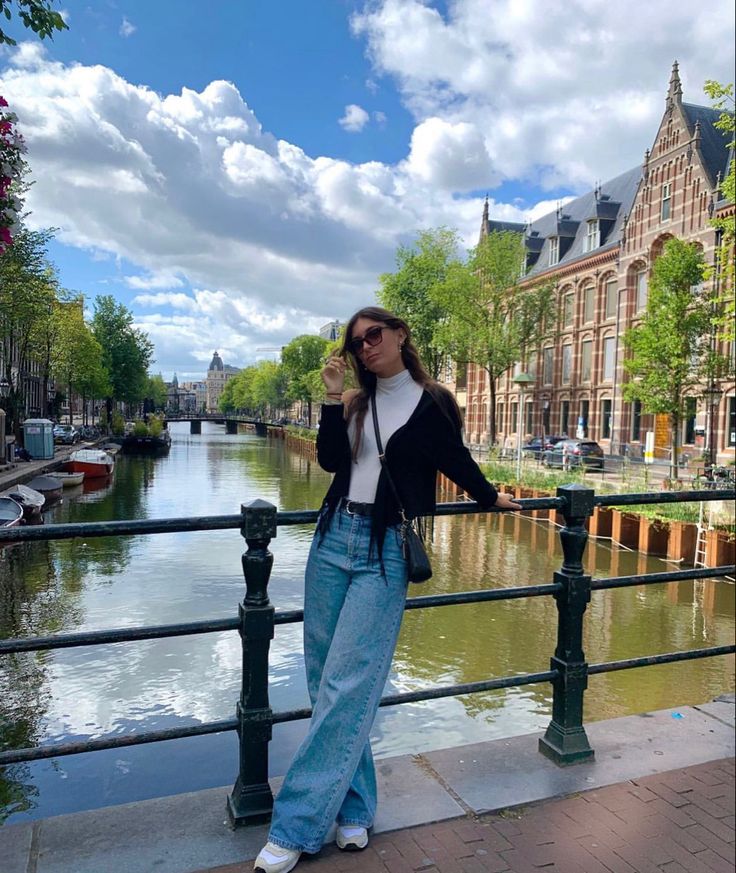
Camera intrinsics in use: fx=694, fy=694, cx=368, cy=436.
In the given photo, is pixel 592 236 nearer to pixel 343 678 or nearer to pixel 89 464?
pixel 89 464

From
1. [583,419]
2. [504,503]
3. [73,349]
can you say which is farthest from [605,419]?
[504,503]

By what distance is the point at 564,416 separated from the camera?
140 ft

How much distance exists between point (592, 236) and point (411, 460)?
42.5 meters

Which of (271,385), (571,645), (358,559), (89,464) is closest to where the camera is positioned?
(358,559)

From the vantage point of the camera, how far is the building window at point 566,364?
41.8 metres

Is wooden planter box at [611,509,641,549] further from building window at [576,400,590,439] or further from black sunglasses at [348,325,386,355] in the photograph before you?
building window at [576,400,590,439]

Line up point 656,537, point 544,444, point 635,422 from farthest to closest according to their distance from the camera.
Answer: point 544,444 → point 635,422 → point 656,537

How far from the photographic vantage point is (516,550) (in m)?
Answer: 17.9

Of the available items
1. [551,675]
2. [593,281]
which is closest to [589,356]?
[593,281]

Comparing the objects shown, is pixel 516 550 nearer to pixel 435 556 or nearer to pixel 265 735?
pixel 435 556

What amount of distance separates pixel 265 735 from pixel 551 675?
4.42 ft

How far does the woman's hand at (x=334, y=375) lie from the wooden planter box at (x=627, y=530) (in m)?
16.2

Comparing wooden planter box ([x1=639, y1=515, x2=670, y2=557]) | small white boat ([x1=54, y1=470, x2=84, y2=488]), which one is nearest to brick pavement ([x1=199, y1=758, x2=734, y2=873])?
wooden planter box ([x1=639, y1=515, x2=670, y2=557])

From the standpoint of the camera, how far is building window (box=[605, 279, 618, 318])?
38188 millimetres
